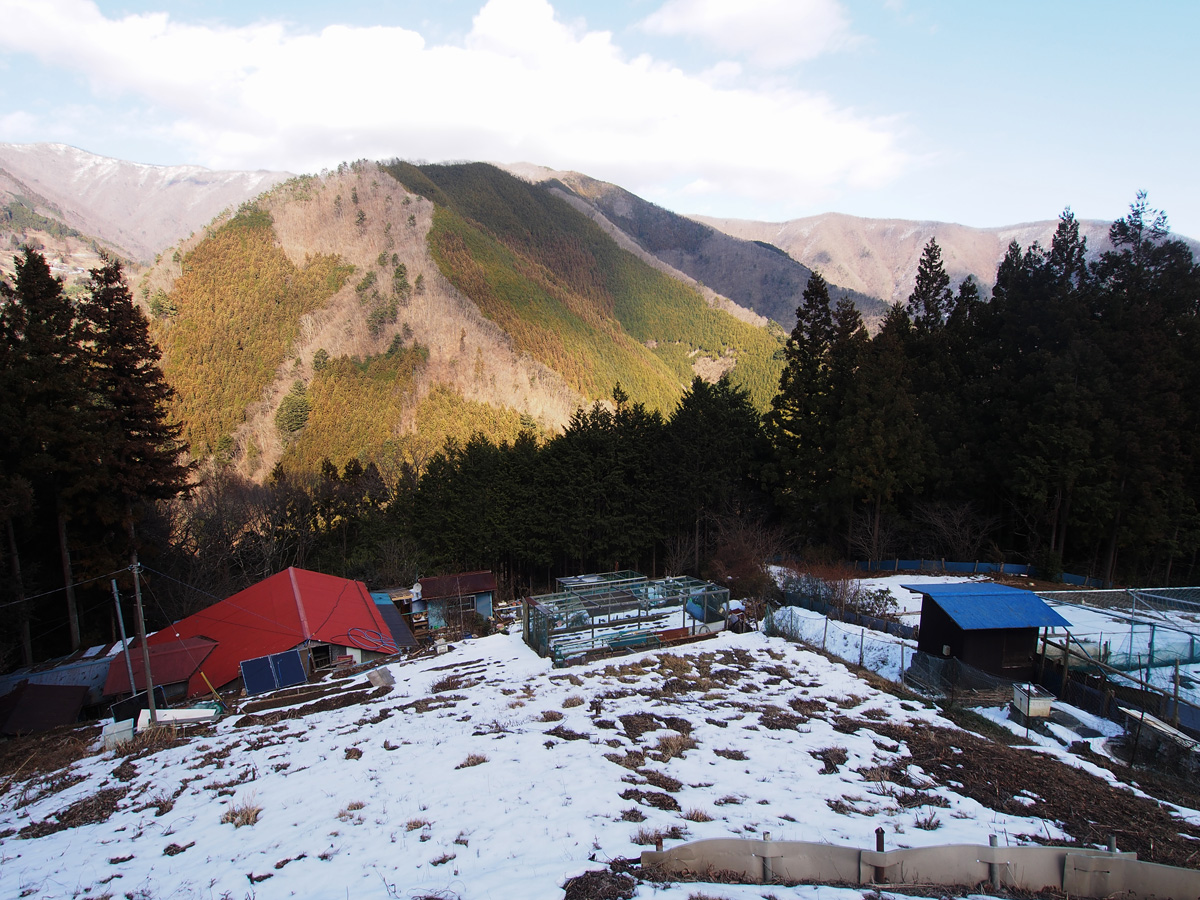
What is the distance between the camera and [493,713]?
1159 centimetres

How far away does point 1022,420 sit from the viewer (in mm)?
26281

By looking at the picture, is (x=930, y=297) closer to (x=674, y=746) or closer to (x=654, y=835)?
(x=674, y=746)

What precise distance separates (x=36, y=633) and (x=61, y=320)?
12.2 m

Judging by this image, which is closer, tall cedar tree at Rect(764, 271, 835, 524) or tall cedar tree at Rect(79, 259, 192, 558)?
tall cedar tree at Rect(79, 259, 192, 558)

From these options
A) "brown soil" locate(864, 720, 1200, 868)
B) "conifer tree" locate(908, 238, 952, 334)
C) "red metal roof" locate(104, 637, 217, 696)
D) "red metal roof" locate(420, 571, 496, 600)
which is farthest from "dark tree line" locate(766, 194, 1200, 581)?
"red metal roof" locate(104, 637, 217, 696)

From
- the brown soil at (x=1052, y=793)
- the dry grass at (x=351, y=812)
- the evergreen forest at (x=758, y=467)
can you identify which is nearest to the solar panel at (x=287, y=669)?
the evergreen forest at (x=758, y=467)

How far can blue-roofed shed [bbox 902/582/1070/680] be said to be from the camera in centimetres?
1364

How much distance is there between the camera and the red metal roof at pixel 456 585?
27922 mm

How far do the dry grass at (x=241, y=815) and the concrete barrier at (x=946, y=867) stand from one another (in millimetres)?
5344

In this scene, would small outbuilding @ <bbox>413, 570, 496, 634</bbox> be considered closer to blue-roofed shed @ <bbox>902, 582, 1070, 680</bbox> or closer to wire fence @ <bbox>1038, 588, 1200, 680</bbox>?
blue-roofed shed @ <bbox>902, 582, 1070, 680</bbox>

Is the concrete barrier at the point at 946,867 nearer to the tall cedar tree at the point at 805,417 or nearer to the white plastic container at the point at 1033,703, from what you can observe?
the white plastic container at the point at 1033,703

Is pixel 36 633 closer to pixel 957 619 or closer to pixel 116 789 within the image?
pixel 116 789

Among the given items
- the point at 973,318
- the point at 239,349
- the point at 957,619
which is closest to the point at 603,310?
the point at 239,349

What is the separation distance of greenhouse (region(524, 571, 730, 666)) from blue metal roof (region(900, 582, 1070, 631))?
670 cm
